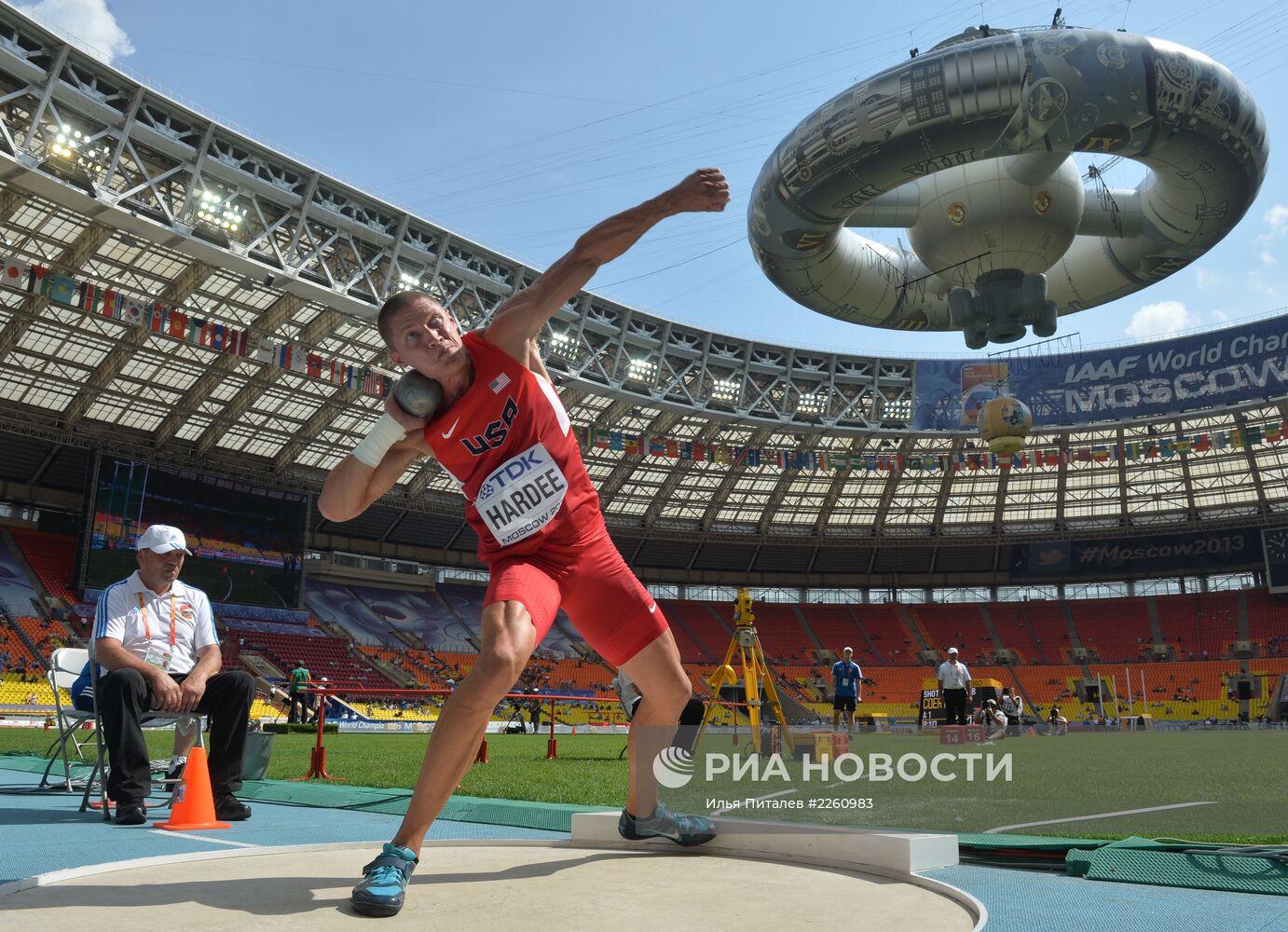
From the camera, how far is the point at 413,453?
331 cm

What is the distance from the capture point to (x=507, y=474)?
3.11 m

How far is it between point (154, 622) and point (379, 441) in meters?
2.49

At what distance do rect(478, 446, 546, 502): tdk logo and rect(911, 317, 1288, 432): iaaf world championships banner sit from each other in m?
34.6

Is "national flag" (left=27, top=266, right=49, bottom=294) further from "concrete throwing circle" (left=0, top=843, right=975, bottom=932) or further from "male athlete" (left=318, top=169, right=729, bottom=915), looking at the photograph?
"concrete throwing circle" (left=0, top=843, right=975, bottom=932)

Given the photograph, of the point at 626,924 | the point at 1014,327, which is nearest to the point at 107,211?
the point at 1014,327

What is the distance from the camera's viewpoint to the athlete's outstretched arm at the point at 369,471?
3152mm

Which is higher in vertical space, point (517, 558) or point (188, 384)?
point (188, 384)

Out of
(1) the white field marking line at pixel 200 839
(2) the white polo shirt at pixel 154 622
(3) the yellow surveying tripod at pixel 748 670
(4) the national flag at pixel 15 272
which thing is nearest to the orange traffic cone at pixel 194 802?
(1) the white field marking line at pixel 200 839

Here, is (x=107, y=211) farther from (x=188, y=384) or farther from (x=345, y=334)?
(x=188, y=384)

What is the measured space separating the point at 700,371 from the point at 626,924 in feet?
109

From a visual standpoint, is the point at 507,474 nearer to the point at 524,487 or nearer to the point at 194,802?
the point at 524,487

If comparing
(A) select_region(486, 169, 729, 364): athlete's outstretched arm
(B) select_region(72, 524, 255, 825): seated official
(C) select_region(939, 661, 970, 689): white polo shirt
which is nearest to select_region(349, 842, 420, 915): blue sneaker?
(A) select_region(486, 169, 729, 364): athlete's outstretched arm

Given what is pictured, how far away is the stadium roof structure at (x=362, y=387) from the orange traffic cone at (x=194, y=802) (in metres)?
19.9

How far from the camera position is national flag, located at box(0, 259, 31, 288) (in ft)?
69.7
